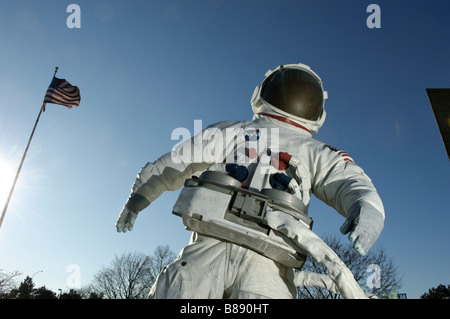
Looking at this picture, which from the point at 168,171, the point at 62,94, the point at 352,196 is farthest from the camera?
the point at 62,94

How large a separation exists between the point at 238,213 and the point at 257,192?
0.27 meters

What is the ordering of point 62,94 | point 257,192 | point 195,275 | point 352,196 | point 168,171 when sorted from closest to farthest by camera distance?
point 195,275 < point 257,192 < point 352,196 < point 168,171 < point 62,94

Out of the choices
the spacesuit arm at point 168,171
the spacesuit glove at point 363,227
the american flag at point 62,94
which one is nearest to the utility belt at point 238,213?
the spacesuit glove at point 363,227

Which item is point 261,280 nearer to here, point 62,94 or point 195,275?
point 195,275

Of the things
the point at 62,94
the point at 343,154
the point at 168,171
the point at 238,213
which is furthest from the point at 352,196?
the point at 62,94

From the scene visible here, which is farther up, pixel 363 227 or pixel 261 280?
pixel 363 227

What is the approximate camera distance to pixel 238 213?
87.5 inches

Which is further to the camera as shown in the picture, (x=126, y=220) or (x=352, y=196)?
(x=126, y=220)

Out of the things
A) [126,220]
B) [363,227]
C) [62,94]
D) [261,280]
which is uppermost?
[62,94]

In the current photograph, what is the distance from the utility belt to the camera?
7.18 ft

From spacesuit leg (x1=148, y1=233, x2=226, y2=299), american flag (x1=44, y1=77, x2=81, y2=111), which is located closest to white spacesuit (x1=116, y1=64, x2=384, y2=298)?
spacesuit leg (x1=148, y1=233, x2=226, y2=299)

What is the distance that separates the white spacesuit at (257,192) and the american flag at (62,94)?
8764mm
